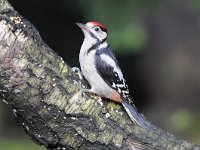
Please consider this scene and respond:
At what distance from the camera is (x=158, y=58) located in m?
8.79

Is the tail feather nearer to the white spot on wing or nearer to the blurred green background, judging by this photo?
the white spot on wing

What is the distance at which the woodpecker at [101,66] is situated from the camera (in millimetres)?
4035

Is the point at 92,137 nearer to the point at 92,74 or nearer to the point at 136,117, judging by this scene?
the point at 136,117

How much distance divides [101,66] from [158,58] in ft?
15.2

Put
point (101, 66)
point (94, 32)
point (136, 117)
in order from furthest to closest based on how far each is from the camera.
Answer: point (94, 32), point (101, 66), point (136, 117)

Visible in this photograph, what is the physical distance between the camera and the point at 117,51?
7.07 metres

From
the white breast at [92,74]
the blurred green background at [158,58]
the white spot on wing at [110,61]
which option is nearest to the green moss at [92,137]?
the white breast at [92,74]

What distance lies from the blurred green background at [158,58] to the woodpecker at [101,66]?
3540mm

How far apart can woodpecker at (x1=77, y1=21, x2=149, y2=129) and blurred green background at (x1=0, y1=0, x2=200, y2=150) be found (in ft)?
11.6

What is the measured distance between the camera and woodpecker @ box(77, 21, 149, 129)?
159 inches

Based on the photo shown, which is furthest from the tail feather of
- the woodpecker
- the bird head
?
the bird head

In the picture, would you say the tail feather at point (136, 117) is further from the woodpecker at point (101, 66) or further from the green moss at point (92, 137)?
the green moss at point (92, 137)

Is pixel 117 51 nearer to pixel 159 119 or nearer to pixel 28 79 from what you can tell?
pixel 159 119

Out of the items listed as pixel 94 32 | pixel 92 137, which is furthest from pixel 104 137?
pixel 94 32
